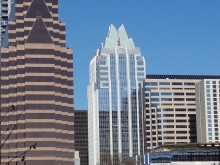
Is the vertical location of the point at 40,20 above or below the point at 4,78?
above

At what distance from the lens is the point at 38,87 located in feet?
611

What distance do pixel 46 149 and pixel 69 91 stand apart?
64.1ft

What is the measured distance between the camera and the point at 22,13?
644 ft

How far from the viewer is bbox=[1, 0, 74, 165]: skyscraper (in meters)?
181

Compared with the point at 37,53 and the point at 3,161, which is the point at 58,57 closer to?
the point at 37,53

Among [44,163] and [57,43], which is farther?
[57,43]

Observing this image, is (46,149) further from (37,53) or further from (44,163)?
(37,53)

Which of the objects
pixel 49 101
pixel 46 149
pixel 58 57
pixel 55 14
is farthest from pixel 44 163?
pixel 55 14

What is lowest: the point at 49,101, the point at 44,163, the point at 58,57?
the point at 44,163

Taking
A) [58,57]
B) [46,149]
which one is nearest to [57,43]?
[58,57]

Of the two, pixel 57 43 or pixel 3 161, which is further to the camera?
pixel 57 43

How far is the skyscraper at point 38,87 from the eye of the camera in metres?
181

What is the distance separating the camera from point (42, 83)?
18650cm

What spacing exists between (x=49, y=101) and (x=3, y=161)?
20856mm
